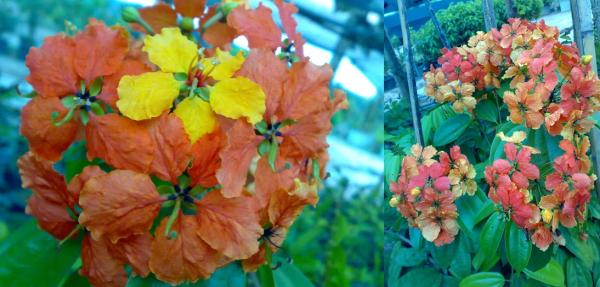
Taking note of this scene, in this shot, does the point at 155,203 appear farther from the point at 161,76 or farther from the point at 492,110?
the point at 492,110

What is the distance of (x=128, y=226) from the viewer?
1.81 ft

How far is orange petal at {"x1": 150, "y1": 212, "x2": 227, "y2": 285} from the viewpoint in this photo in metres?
0.56

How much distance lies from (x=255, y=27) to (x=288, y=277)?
9.8 inches

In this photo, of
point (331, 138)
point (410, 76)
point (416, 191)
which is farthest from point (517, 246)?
point (331, 138)

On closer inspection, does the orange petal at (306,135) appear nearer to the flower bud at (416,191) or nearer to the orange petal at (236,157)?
the orange petal at (236,157)

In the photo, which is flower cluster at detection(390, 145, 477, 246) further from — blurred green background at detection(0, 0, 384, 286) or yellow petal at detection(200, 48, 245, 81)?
yellow petal at detection(200, 48, 245, 81)

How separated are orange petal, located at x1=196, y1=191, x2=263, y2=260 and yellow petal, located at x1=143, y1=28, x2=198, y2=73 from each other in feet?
0.37

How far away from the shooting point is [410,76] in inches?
40.0

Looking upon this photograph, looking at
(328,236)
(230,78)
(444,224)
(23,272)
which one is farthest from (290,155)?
(328,236)

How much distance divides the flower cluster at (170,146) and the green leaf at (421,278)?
0.43 m

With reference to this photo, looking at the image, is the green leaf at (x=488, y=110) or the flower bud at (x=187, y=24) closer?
the flower bud at (x=187, y=24)

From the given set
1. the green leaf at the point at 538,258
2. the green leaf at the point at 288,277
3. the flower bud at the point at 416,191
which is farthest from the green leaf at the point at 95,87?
the green leaf at the point at 538,258

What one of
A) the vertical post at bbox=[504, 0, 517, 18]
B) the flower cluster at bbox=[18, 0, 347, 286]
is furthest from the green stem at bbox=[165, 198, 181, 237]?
the vertical post at bbox=[504, 0, 517, 18]

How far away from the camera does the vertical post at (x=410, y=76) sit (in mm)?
1010
